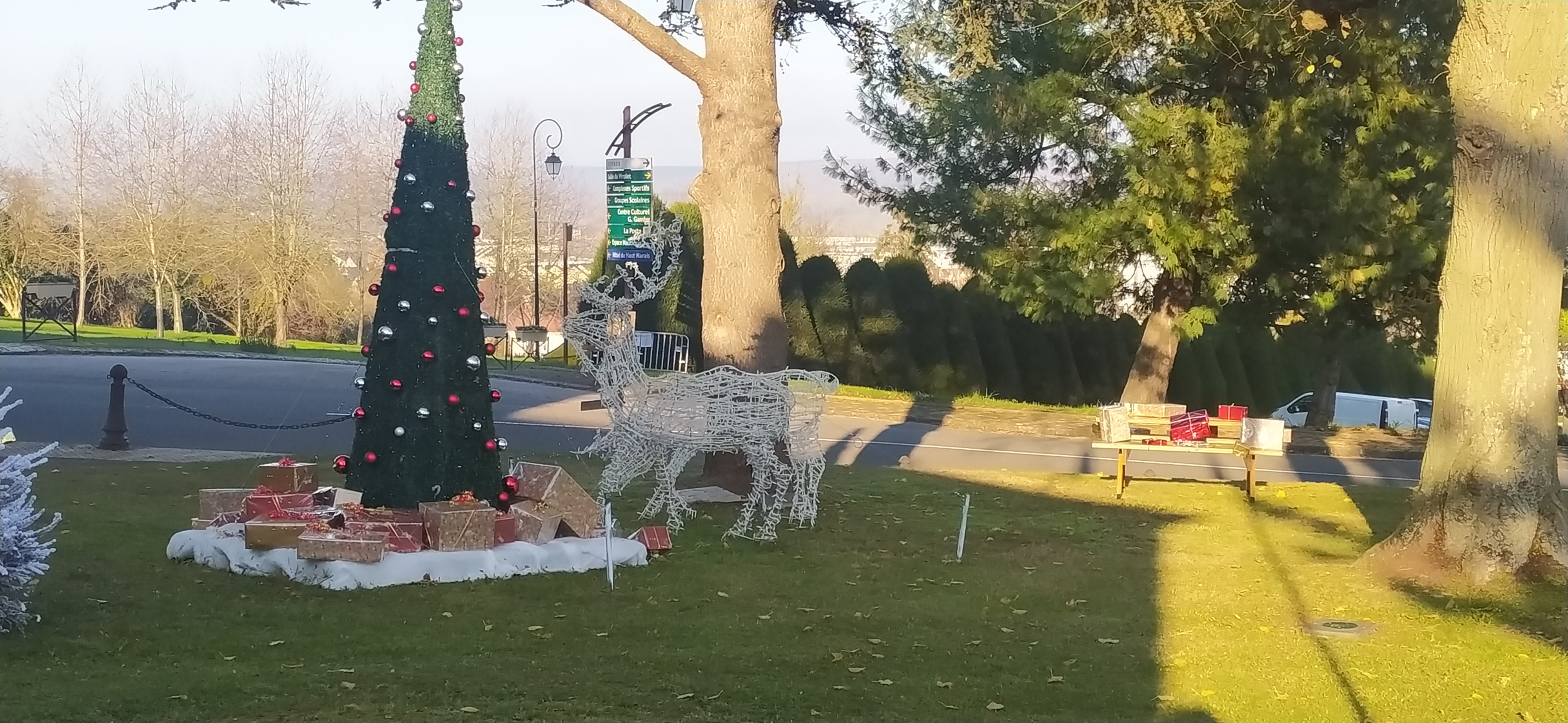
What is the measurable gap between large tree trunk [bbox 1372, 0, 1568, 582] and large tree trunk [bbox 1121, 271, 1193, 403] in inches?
529

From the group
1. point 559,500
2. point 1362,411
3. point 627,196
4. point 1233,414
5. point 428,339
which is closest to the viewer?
point 428,339

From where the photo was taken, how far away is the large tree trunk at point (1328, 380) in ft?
82.7

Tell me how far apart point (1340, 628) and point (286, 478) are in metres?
6.47

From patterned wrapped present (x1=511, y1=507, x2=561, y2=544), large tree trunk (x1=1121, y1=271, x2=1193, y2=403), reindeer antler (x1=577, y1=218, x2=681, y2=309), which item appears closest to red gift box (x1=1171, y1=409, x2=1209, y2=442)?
reindeer antler (x1=577, y1=218, x2=681, y2=309)

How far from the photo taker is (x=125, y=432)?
13.6m

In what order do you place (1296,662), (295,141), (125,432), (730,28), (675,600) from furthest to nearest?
(295,141) → (125,432) → (730,28) → (675,600) → (1296,662)

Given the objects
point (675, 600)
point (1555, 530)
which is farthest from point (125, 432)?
point (1555, 530)

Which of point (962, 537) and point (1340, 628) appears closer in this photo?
point (1340, 628)

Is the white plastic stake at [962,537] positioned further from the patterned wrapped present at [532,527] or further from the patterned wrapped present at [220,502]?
the patterned wrapped present at [220,502]

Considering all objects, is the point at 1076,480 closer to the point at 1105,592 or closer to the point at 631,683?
the point at 1105,592

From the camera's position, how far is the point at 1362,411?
1186 inches

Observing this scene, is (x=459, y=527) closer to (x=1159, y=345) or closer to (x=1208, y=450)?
(x=1208, y=450)

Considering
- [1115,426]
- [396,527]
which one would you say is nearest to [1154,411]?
[1115,426]

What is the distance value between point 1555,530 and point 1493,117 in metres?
2.56
